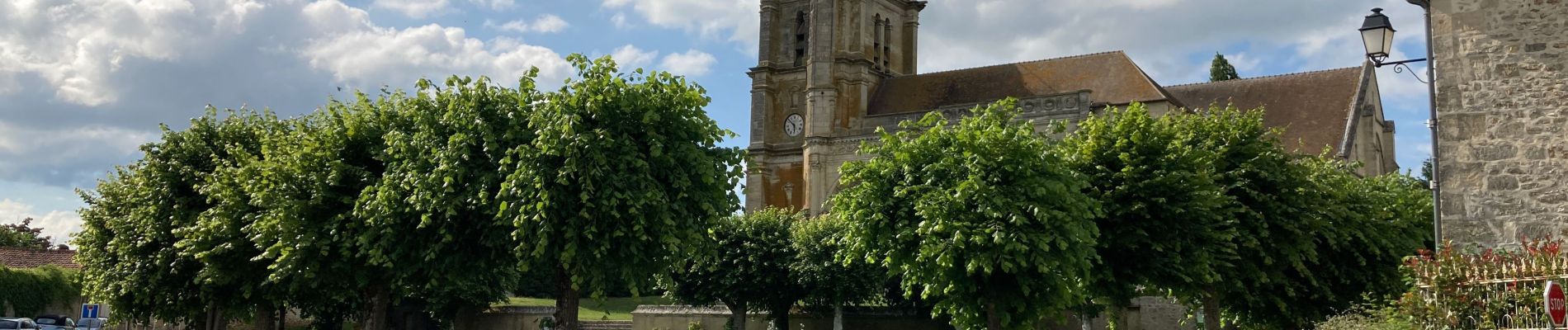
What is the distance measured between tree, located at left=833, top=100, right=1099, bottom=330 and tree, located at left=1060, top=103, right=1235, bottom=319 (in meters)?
0.84

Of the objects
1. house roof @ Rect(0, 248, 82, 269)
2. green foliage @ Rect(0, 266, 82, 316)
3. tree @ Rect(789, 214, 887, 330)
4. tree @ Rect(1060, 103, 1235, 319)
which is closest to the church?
tree @ Rect(789, 214, 887, 330)

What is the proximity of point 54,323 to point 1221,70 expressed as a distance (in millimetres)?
45230

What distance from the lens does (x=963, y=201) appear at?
19.7 m

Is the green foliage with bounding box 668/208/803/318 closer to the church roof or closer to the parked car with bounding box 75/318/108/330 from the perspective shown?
the parked car with bounding box 75/318/108/330

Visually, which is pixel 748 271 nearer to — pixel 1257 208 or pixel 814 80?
pixel 1257 208

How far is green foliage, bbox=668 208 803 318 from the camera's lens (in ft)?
107

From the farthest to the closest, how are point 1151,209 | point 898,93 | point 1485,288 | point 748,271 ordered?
point 898,93, point 748,271, point 1151,209, point 1485,288

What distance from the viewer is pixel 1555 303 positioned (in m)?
10.5

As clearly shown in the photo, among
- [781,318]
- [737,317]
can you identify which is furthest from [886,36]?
[781,318]


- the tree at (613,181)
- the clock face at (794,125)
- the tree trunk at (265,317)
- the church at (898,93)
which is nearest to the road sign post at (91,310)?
the tree trunk at (265,317)

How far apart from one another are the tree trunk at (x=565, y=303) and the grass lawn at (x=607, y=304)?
22.0 metres

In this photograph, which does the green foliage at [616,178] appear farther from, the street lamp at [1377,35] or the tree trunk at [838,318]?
the tree trunk at [838,318]

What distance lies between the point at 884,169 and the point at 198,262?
513 inches

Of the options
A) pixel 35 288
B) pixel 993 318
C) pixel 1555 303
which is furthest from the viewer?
pixel 35 288
